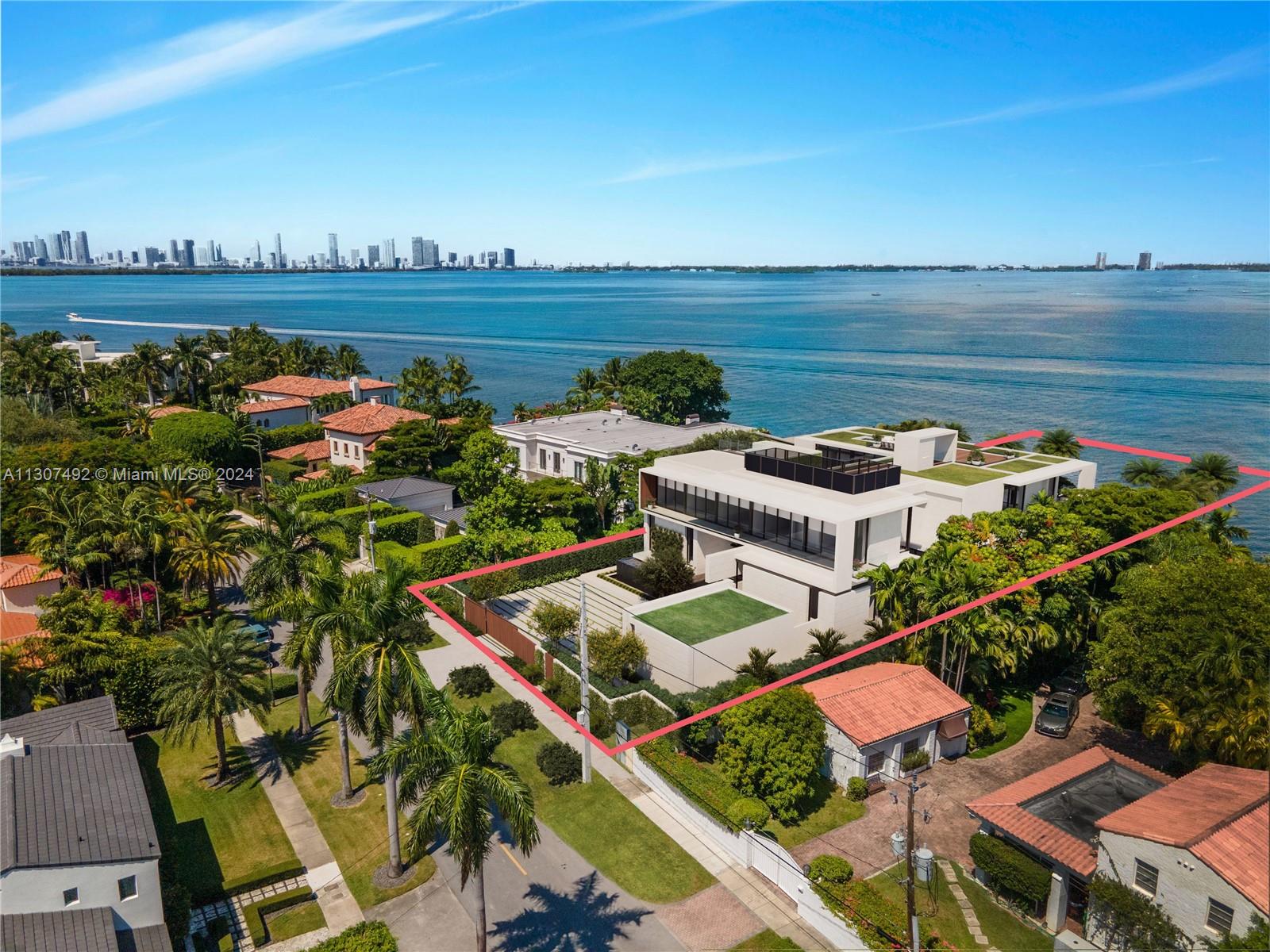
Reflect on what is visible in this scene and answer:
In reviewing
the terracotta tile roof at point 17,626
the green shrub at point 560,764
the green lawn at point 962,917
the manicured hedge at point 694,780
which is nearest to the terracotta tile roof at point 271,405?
the terracotta tile roof at point 17,626

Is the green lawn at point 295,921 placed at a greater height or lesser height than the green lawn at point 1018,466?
lesser

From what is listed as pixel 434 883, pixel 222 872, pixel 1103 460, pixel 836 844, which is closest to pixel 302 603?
pixel 222 872

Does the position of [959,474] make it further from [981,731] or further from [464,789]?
[464,789]

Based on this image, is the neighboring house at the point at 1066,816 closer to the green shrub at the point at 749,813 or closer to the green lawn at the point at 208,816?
the green shrub at the point at 749,813

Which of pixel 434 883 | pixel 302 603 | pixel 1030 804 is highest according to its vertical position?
pixel 302 603

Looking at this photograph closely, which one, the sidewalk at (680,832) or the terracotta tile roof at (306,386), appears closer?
the sidewalk at (680,832)

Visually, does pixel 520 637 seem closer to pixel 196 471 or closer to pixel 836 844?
pixel 836 844
